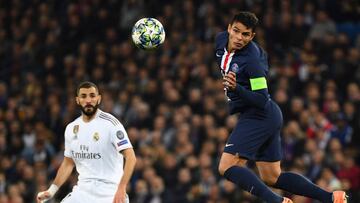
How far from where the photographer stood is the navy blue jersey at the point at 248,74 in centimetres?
923

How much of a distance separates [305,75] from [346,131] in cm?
164

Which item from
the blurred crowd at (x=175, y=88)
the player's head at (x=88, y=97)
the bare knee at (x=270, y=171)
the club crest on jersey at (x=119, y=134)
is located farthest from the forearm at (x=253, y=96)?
the blurred crowd at (x=175, y=88)

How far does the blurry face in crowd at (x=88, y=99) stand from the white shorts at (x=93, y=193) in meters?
0.79

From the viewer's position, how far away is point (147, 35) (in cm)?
1046

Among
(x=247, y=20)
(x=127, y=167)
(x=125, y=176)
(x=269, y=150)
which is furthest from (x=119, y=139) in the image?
(x=247, y=20)

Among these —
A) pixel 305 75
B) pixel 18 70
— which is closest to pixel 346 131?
pixel 305 75

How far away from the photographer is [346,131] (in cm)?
1451

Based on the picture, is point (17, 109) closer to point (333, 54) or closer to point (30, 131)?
point (30, 131)

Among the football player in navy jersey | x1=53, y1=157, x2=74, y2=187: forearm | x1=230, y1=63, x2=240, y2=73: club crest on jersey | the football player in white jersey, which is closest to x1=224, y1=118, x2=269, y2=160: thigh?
the football player in navy jersey

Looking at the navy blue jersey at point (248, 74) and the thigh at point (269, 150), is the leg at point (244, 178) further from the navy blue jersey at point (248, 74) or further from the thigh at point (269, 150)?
the navy blue jersey at point (248, 74)

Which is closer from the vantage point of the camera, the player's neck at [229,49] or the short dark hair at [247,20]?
the short dark hair at [247,20]

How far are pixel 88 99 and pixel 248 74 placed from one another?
6.13 feet

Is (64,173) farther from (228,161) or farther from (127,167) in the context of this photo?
(228,161)

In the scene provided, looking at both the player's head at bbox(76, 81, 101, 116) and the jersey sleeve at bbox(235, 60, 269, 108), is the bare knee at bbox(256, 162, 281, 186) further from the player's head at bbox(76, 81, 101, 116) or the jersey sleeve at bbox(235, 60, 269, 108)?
the player's head at bbox(76, 81, 101, 116)
